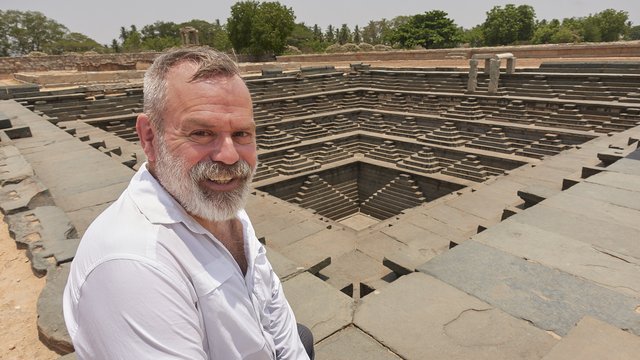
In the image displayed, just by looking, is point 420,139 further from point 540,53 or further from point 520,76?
point 540,53

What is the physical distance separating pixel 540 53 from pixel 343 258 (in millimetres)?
18377

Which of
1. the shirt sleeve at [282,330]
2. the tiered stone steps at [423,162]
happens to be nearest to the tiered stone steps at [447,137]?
the tiered stone steps at [423,162]

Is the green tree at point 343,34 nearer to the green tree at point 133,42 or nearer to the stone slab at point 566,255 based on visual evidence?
the green tree at point 133,42

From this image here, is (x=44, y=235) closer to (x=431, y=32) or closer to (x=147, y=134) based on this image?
(x=147, y=134)

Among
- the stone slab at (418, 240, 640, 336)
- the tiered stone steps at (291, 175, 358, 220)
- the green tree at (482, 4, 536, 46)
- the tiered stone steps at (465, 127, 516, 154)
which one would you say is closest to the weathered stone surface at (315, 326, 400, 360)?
the stone slab at (418, 240, 640, 336)

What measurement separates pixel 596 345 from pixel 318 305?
1678 millimetres

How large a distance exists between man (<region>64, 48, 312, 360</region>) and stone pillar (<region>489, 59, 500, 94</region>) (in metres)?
14.9

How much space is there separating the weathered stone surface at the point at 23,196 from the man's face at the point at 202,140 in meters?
3.53

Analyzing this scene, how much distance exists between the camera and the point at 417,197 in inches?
454

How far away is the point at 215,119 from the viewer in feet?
4.16

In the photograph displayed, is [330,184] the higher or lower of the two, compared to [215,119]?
lower

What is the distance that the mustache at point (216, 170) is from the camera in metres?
1.29

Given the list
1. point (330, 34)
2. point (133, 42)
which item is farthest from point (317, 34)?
point (133, 42)

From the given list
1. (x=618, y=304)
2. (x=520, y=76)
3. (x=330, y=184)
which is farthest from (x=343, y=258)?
(x=520, y=76)
